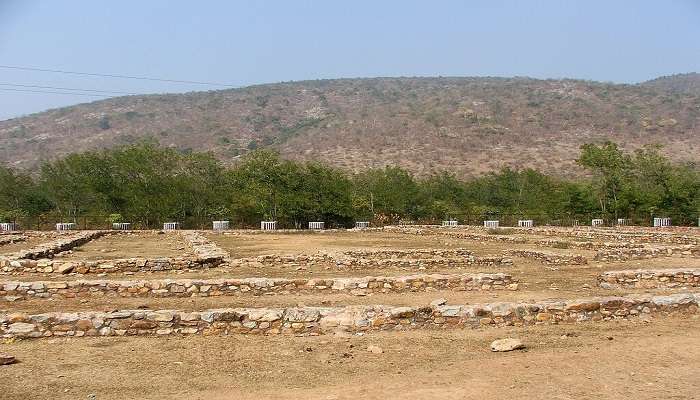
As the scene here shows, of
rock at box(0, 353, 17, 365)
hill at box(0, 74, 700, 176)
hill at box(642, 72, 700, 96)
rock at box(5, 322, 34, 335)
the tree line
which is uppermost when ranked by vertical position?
hill at box(642, 72, 700, 96)

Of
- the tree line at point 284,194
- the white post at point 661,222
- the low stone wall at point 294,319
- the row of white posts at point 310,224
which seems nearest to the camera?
the low stone wall at point 294,319

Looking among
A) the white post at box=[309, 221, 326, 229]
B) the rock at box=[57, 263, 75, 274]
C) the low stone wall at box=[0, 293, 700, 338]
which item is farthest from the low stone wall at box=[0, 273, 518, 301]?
the white post at box=[309, 221, 326, 229]

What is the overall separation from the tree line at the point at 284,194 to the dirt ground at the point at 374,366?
125 ft

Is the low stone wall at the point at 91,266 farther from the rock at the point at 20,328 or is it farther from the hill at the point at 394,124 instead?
the hill at the point at 394,124

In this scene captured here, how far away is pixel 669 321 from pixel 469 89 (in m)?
133

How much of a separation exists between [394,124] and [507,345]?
330 feet

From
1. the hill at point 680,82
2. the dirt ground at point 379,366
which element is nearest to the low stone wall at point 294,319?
the dirt ground at point 379,366

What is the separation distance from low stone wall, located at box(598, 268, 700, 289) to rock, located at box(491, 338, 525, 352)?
251 inches

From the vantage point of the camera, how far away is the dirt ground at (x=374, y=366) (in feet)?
21.4

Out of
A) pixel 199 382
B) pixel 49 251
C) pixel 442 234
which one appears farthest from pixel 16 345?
pixel 442 234

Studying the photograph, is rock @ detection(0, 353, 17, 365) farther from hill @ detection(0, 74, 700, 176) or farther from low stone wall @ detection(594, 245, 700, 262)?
hill @ detection(0, 74, 700, 176)

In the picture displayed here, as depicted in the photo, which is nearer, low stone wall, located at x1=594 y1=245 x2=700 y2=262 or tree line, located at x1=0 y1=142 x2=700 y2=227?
low stone wall, located at x1=594 y1=245 x2=700 y2=262

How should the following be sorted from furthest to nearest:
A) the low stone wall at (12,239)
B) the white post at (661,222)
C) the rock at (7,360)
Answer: the white post at (661,222)
the low stone wall at (12,239)
the rock at (7,360)

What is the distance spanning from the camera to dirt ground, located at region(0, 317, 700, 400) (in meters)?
6.51
